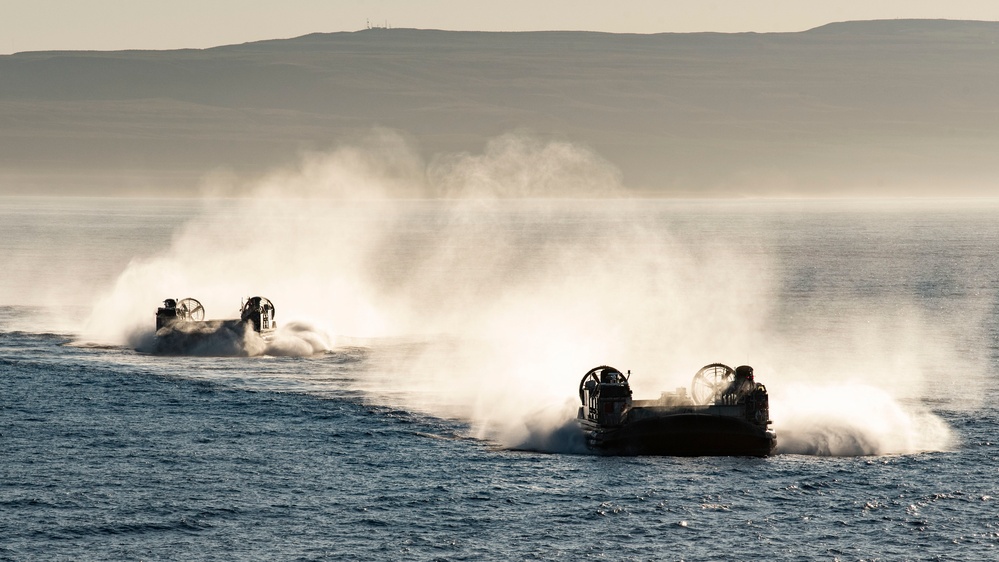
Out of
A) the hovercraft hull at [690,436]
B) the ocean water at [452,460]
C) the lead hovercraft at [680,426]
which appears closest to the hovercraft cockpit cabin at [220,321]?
the ocean water at [452,460]

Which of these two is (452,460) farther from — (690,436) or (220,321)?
(220,321)

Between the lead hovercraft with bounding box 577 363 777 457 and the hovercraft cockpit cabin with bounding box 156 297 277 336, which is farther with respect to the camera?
the hovercraft cockpit cabin with bounding box 156 297 277 336

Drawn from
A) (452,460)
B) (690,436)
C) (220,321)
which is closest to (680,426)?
(690,436)

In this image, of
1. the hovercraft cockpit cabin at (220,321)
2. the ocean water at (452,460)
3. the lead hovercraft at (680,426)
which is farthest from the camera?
the hovercraft cockpit cabin at (220,321)

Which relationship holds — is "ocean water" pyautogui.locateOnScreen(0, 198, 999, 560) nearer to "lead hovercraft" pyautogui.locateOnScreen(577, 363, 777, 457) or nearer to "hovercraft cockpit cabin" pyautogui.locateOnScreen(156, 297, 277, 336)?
"lead hovercraft" pyautogui.locateOnScreen(577, 363, 777, 457)

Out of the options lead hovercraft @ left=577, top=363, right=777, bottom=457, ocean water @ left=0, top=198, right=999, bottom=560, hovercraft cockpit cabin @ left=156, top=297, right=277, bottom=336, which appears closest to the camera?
ocean water @ left=0, top=198, right=999, bottom=560

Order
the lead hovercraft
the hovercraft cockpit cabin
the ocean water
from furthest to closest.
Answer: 1. the hovercraft cockpit cabin
2. the lead hovercraft
3. the ocean water

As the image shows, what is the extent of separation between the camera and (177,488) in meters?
77.5

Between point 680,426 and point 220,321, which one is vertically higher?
point 220,321

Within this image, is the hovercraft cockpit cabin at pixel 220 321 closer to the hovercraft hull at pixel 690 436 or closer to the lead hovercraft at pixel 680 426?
the lead hovercraft at pixel 680 426

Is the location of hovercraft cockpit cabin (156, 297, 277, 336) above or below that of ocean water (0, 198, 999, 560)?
above

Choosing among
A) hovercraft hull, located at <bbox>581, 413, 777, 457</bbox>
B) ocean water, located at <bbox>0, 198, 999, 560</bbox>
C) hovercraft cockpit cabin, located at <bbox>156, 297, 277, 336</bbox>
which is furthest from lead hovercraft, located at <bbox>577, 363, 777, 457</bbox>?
hovercraft cockpit cabin, located at <bbox>156, 297, 277, 336</bbox>

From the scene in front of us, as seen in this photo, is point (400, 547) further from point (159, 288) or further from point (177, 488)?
point (159, 288)

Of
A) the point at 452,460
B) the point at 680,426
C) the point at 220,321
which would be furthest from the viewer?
the point at 220,321
